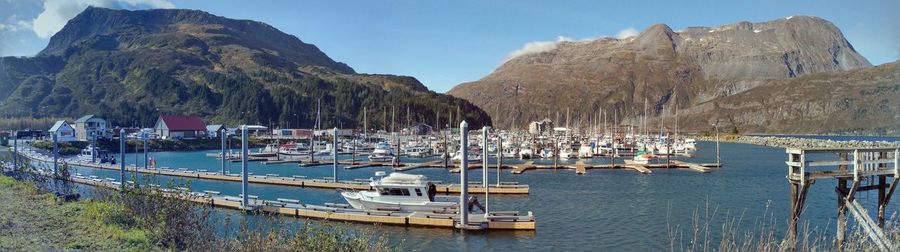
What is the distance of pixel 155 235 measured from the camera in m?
14.6

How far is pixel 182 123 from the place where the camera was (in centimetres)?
11262

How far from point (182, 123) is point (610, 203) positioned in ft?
315

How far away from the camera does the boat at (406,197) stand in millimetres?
28656

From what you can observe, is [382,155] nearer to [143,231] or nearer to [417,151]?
[417,151]

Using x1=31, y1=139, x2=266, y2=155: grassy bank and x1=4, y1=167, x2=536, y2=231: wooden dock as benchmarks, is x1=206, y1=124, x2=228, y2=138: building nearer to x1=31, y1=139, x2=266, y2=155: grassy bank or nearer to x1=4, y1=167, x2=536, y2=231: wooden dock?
x1=31, y1=139, x2=266, y2=155: grassy bank

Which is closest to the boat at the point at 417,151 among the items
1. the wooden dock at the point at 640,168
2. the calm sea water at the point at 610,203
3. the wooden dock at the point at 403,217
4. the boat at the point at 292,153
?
the boat at the point at 292,153

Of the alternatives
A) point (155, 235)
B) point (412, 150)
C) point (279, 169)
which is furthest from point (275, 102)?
point (155, 235)

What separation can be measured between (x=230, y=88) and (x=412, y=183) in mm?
139139

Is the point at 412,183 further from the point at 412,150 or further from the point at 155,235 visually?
the point at 412,150

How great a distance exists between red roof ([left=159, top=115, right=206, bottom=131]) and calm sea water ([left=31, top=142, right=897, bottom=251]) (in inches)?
2053

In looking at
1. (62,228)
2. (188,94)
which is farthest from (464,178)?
(188,94)

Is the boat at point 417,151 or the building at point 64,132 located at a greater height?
the building at point 64,132

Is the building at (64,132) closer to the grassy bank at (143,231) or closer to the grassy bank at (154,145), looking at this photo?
the grassy bank at (154,145)

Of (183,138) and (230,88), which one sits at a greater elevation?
(230,88)
